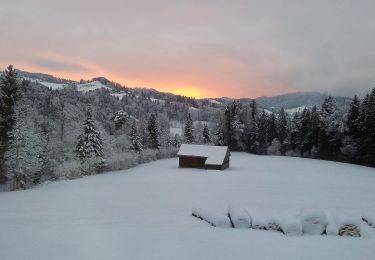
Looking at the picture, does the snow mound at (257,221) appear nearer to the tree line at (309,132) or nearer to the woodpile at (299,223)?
the woodpile at (299,223)

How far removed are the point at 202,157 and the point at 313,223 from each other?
171ft

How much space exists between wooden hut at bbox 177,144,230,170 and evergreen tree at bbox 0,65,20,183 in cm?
3236

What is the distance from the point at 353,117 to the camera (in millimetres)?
71188

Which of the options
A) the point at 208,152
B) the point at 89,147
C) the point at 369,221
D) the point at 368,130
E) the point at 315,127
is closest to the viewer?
the point at 369,221

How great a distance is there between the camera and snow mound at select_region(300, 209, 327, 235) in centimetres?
1452

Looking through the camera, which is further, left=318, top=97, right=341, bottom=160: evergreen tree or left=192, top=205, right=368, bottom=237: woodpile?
left=318, top=97, right=341, bottom=160: evergreen tree

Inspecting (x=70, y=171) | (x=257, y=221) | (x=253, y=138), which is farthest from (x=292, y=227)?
(x=253, y=138)

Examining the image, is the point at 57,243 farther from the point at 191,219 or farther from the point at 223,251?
the point at 191,219

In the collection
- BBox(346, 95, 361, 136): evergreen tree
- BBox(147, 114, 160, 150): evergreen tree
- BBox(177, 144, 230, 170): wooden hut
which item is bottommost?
BBox(177, 144, 230, 170): wooden hut

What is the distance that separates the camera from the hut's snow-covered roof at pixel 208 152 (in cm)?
6469

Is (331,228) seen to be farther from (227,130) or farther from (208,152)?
(227,130)

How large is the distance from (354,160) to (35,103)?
110548 millimetres

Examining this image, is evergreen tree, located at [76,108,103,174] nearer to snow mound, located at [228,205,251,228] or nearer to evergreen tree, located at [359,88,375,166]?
snow mound, located at [228,205,251,228]

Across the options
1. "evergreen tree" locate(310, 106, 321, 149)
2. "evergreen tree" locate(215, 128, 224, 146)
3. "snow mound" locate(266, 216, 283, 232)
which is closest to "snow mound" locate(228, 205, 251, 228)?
"snow mound" locate(266, 216, 283, 232)
